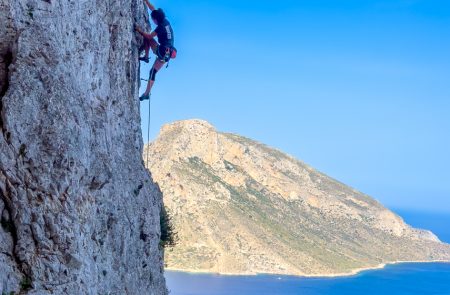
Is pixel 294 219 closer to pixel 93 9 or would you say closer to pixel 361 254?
pixel 361 254

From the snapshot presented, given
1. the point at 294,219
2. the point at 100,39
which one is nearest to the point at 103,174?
the point at 100,39

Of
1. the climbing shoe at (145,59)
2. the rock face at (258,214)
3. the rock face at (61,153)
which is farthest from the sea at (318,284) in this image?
the rock face at (61,153)

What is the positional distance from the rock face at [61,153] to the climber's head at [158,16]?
245 cm

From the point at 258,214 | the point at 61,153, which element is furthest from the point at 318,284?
the point at 61,153

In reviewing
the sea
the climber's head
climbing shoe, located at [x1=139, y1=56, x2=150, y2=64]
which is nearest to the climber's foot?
climbing shoe, located at [x1=139, y1=56, x2=150, y2=64]

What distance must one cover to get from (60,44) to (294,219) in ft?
347

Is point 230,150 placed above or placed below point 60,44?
above

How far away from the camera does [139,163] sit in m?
14.9

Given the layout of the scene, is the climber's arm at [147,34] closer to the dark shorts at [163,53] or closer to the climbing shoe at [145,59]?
the dark shorts at [163,53]

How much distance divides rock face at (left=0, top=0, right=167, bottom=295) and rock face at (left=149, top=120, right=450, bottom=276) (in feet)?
291

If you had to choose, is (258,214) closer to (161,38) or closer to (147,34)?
(147,34)

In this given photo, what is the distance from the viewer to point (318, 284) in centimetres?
9756

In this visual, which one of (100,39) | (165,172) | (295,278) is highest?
(165,172)

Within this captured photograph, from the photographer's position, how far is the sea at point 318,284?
8819cm
